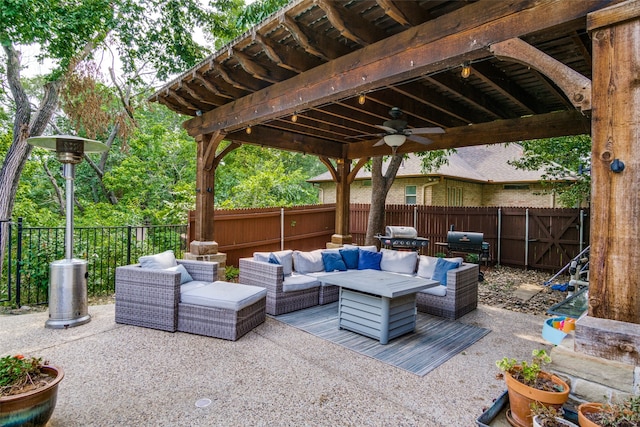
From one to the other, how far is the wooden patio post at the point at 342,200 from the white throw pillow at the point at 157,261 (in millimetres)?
4294

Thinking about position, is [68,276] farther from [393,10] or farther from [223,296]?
[393,10]

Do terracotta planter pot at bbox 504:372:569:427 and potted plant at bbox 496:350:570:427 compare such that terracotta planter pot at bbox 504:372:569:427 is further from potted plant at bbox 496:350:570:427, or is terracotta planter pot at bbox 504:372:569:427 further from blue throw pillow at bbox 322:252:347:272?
blue throw pillow at bbox 322:252:347:272

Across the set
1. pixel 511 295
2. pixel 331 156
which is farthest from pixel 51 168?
pixel 511 295

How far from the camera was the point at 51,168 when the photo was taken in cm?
1118

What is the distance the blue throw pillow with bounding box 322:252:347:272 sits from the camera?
5383 millimetres

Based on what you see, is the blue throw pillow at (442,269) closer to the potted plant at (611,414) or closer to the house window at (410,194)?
the potted plant at (611,414)

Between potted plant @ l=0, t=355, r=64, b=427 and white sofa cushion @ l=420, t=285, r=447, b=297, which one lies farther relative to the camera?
white sofa cushion @ l=420, t=285, r=447, b=297

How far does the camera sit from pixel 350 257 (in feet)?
18.4

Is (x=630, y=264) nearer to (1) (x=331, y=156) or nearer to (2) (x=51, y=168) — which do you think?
(1) (x=331, y=156)

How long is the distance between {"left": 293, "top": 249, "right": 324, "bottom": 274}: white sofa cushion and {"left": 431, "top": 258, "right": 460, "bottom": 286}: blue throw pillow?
171 centimetres

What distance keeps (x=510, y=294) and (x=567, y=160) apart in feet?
14.4

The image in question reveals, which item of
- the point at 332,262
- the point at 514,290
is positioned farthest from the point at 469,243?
the point at 332,262

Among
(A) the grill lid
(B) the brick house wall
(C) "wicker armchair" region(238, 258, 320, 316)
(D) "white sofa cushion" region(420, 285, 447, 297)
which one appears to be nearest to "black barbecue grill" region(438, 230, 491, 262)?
(A) the grill lid

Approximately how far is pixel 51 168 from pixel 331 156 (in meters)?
9.65
